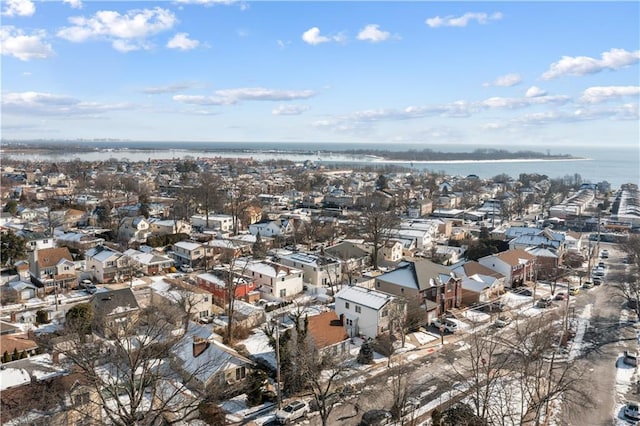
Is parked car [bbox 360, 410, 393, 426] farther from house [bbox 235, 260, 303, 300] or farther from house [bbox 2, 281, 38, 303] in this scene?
house [bbox 2, 281, 38, 303]

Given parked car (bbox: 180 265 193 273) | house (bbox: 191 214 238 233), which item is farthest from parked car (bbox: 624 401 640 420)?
house (bbox: 191 214 238 233)

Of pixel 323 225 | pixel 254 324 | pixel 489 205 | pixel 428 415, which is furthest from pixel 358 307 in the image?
pixel 489 205

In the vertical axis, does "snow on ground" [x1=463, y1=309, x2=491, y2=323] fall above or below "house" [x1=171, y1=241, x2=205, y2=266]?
below

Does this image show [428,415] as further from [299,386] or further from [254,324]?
[254,324]

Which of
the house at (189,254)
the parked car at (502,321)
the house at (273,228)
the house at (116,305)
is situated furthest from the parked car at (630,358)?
the house at (273,228)

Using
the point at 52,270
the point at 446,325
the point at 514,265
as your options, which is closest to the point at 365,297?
the point at 446,325

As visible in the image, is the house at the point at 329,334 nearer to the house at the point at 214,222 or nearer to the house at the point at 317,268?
the house at the point at 317,268
